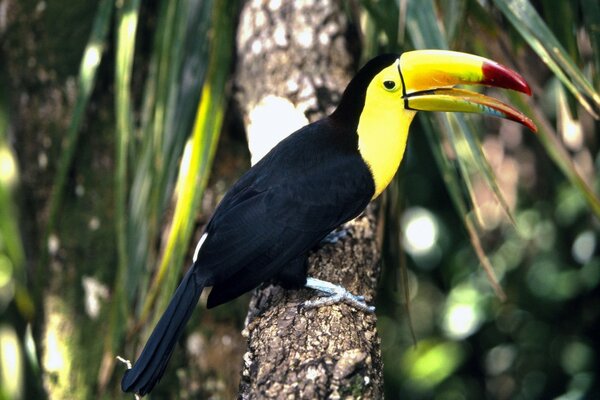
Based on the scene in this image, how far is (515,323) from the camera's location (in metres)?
3.88

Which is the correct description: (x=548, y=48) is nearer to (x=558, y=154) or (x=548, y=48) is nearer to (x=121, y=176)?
(x=558, y=154)

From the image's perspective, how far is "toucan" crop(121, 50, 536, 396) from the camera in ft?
7.71

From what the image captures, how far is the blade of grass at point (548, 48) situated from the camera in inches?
98.8

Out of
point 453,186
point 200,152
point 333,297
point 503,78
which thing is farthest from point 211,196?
point 503,78

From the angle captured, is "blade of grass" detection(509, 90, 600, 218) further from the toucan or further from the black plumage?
the black plumage

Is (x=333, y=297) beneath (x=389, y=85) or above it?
beneath

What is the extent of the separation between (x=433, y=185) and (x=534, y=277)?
2.00ft

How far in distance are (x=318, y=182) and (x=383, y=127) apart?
9.8 inches

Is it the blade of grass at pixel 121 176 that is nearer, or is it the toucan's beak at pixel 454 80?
the toucan's beak at pixel 454 80

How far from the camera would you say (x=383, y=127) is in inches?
102

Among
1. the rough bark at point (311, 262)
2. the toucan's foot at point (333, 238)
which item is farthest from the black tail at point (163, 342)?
the toucan's foot at point (333, 238)

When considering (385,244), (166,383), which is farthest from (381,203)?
(166,383)

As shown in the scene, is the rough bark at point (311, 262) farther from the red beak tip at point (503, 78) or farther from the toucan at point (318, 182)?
the red beak tip at point (503, 78)

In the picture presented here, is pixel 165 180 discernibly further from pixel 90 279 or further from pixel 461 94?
pixel 461 94
